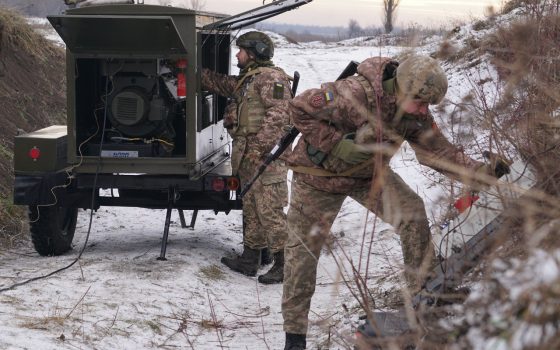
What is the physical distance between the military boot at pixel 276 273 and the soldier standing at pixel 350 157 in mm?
2264

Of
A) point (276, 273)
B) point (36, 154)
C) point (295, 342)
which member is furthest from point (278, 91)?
point (295, 342)

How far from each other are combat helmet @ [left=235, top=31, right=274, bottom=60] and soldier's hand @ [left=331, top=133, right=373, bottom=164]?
274 cm

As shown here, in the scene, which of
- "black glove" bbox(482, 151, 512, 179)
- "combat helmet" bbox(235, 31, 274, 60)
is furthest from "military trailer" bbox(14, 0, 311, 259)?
"black glove" bbox(482, 151, 512, 179)

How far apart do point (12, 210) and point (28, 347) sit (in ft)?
13.9

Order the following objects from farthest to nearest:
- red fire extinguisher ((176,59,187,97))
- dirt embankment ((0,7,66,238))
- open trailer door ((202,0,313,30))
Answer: dirt embankment ((0,7,66,238)) → red fire extinguisher ((176,59,187,97)) → open trailer door ((202,0,313,30))

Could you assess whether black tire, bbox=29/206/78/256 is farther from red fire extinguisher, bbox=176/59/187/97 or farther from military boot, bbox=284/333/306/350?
military boot, bbox=284/333/306/350

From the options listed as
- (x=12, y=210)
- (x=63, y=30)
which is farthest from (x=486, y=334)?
(x=12, y=210)

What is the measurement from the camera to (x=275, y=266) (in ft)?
24.0

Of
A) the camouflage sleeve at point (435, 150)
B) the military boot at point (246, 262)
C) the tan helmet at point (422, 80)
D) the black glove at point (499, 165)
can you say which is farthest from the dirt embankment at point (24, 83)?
the black glove at point (499, 165)

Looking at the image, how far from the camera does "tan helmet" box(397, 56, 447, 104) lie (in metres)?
4.34

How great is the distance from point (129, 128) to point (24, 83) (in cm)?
A: 612

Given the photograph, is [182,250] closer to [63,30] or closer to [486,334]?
[63,30]

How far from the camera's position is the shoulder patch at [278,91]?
707cm

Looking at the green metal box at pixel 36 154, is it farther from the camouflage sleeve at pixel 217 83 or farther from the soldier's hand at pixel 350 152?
the soldier's hand at pixel 350 152
